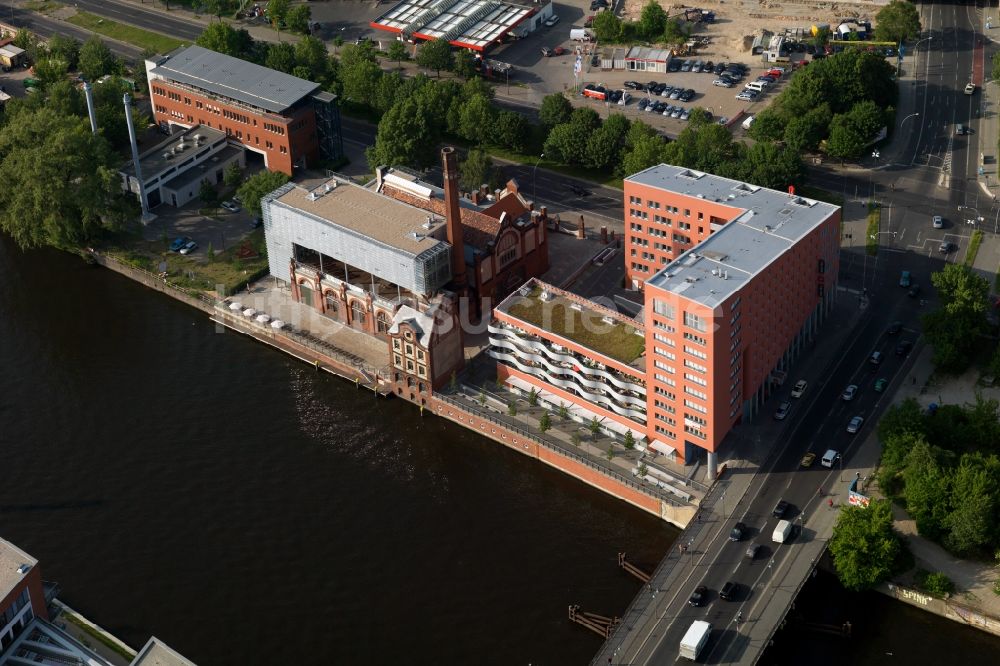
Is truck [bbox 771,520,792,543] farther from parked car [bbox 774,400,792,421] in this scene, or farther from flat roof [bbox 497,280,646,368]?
flat roof [bbox 497,280,646,368]

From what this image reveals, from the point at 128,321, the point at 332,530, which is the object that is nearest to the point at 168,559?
the point at 332,530

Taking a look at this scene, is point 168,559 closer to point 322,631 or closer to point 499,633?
point 322,631

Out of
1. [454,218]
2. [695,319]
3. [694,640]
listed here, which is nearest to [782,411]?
[695,319]

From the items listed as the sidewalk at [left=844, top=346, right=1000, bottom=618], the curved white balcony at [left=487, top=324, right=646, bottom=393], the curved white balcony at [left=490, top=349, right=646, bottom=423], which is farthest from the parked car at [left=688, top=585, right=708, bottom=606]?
the curved white balcony at [left=487, top=324, right=646, bottom=393]

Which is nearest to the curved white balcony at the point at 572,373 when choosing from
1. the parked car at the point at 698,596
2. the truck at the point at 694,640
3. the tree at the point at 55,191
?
the parked car at the point at 698,596

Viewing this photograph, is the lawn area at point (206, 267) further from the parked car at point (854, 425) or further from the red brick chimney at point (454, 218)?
the parked car at point (854, 425)

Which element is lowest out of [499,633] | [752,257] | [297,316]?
[499,633]
